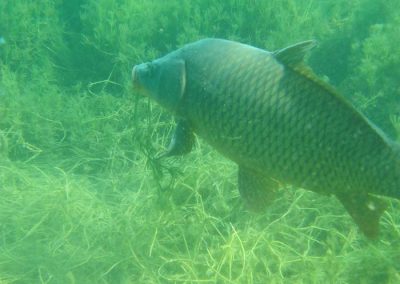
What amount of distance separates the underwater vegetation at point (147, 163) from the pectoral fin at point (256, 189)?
129cm

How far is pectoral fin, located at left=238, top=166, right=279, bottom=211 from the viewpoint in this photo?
2.24 m

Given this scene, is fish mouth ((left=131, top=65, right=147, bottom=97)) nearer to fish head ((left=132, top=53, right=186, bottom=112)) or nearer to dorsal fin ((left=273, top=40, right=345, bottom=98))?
fish head ((left=132, top=53, right=186, bottom=112))

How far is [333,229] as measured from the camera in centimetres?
409

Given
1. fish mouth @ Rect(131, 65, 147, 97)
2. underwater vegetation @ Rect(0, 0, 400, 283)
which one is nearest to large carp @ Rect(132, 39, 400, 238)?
fish mouth @ Rect(131, 65, 147, 97)

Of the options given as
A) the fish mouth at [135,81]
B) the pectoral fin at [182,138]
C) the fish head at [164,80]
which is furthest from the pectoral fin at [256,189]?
the fish mouth at [135,81]

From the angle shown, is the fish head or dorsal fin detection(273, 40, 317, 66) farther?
the fish head

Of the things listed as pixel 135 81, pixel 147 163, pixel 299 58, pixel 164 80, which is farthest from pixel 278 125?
pixel 147 163

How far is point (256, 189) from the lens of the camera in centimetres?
225

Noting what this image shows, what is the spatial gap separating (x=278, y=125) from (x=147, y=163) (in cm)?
195

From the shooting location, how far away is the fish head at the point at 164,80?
2211 mm

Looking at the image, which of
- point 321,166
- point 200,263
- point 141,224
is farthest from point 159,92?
point 141,224

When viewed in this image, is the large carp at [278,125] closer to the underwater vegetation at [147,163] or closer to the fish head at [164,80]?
the fish head at [164,80]

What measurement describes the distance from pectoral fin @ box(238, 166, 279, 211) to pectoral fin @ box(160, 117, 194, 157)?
0.31 metres

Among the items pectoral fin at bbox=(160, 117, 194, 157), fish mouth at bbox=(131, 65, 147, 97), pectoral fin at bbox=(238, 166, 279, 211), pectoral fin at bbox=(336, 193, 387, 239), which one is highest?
fish mouth at bbox=(131, 65, 147, 97)
